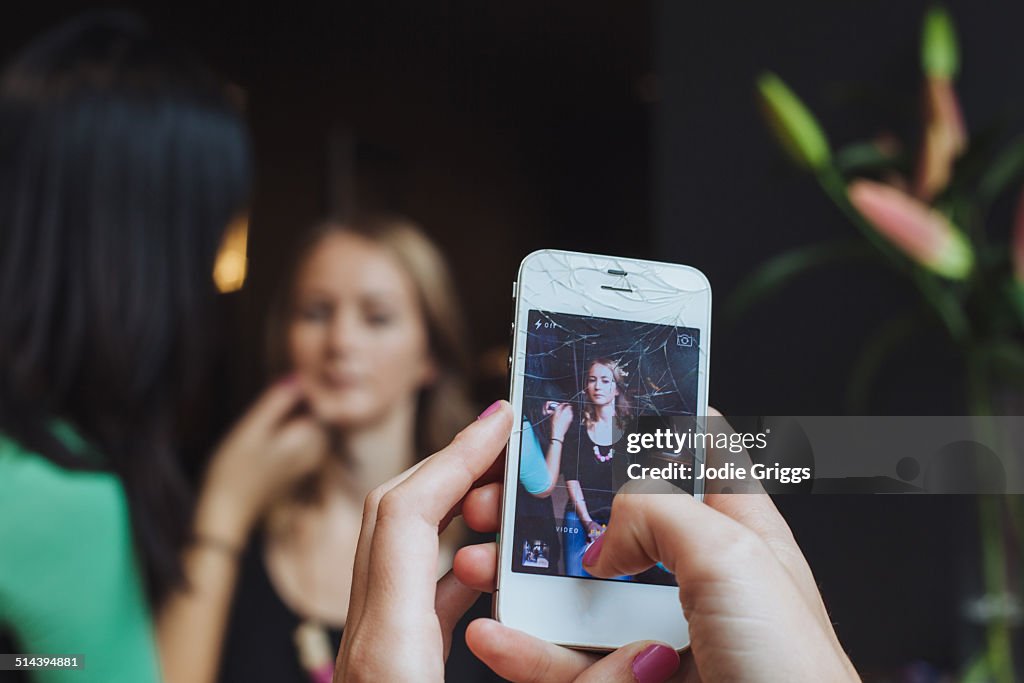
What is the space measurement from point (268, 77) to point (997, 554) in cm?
93

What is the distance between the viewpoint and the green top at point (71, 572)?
896mm

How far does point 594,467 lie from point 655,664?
0.09 meters

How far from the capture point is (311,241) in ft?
3.19

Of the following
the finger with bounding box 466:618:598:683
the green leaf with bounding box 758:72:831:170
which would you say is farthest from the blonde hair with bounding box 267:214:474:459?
the finger with bounding box 466:618:598:683

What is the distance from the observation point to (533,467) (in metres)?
0.40

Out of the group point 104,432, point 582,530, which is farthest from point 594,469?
point 104,432

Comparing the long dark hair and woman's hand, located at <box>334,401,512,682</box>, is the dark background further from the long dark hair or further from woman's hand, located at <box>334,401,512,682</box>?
woman's hand, located at <box>334,401,512,682</box>

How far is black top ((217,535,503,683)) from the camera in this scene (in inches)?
37.4

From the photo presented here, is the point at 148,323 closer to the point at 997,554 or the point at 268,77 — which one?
the point at 268,77

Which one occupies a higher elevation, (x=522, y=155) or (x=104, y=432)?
(x=522, y=155)

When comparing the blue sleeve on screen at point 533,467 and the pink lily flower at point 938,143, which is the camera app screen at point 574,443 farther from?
the pink lily flower at point 938,143

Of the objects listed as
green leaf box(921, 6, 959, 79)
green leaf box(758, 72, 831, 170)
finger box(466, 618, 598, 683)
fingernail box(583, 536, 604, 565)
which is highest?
green leaf box(921, 6, 959, 79)

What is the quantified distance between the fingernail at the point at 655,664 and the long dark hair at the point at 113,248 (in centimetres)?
72

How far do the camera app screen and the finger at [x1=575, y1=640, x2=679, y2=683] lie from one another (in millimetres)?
35
